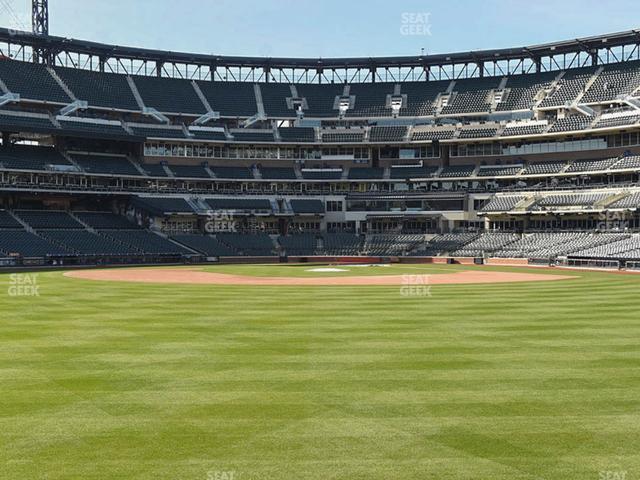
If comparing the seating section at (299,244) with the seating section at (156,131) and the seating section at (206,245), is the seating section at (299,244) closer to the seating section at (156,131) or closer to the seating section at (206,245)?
the seating section at (206,245)

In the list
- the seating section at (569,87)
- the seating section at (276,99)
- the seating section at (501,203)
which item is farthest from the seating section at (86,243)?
the seating section at (569,87)

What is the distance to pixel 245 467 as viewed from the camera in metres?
11.4

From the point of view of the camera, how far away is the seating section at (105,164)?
326 ft

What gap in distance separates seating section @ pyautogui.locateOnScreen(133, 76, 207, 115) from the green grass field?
8959 cm

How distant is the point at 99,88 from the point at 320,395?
108m

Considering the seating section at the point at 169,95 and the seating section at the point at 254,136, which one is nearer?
the seating section at the point at 254,136

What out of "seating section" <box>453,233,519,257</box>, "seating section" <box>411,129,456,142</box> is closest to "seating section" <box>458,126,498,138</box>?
"seating section" <box>411,129,456,142</box>

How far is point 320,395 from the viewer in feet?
52.6

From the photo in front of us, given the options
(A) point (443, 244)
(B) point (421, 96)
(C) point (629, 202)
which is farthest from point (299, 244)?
(C) point (629, 202)

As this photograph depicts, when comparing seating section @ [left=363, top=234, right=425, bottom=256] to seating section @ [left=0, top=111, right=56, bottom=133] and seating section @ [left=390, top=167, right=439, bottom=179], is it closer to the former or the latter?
seating section @ [left=390, top=167, right=439, bottom=179]

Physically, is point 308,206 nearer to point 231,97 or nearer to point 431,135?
point 431,135

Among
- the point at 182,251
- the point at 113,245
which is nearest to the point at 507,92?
the point at 182,251

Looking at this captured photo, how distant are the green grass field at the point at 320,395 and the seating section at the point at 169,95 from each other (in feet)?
294

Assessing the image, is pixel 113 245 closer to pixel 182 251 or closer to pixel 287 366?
pixel 182 251
